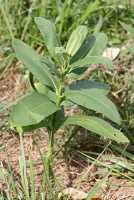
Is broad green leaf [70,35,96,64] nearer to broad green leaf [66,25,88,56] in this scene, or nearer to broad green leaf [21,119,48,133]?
broad green leaf [66,25,88,56]

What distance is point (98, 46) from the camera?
5.03 ft

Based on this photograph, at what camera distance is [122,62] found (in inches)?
90.2

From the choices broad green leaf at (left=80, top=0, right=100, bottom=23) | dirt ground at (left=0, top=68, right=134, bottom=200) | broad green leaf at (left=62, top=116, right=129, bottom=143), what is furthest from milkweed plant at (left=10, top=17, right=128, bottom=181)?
broad green leaf at (left=80, top=0, right=100, bottom=23)

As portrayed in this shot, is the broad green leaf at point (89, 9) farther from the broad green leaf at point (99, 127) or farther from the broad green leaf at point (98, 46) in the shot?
the broad green leaf at point (99, 127)

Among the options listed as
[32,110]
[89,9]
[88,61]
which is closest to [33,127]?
[32,110]

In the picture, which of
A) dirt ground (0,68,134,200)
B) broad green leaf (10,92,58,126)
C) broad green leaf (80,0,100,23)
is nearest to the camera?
broad green leaf (10,92,58,126)

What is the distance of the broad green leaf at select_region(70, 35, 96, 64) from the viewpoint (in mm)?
1505

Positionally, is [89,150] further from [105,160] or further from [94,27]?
[94,27]

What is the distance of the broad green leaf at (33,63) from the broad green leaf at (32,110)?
0.05 metres

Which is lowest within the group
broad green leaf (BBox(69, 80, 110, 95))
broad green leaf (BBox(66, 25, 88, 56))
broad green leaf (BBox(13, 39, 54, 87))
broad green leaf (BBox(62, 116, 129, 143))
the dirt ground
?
the dirt ground

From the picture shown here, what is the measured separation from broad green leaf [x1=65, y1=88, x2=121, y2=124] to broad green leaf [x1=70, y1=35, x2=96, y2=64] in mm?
91

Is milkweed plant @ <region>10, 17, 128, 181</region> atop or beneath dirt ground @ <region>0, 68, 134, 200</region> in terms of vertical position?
atop

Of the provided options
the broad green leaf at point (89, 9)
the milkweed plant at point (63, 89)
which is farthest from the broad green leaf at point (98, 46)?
the broad green leaf at point (89, 9)

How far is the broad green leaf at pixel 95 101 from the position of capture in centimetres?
140
